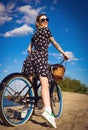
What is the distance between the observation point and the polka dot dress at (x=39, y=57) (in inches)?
187

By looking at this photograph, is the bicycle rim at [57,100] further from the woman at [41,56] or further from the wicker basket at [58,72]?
the woman at [41,56]

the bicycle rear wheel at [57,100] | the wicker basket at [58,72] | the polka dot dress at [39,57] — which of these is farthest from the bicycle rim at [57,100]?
the polka dot dress at [39,57]

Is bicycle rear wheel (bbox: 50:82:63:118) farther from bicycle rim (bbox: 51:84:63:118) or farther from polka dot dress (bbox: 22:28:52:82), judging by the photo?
polka dot dress (bbox: 22:28:52:82)

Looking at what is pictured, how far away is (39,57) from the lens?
15.6ft

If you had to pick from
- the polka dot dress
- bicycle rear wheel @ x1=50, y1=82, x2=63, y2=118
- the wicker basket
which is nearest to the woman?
the polka dot dress

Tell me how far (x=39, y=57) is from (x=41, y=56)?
4cm

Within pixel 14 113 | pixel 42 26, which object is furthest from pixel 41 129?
pixel 42 26

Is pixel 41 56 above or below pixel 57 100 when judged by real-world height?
above

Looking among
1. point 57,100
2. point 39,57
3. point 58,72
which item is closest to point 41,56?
point 39,57

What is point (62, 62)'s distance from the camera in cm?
546

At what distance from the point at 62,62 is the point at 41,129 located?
4.89ft

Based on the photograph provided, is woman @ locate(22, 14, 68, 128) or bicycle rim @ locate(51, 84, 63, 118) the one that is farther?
bicycle rim @ locate(51, 84, 63, 118)

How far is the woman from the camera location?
15.4ft

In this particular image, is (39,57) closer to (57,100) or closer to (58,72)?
(58,72)
